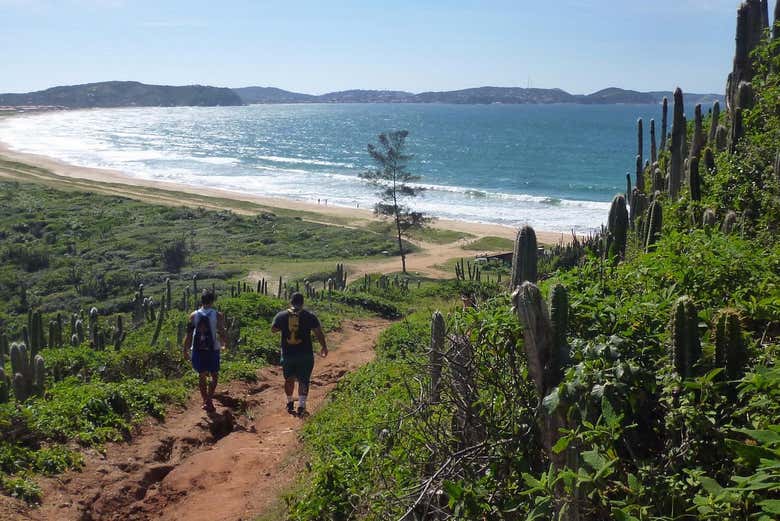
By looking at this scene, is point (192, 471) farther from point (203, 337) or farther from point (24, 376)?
point (24, 376)

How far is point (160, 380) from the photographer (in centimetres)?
1098

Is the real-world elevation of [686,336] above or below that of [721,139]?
below

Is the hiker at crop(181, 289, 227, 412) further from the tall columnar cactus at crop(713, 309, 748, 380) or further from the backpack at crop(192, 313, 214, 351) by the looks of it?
the tall columnar cactus at crop(713, 309, 748, 380)

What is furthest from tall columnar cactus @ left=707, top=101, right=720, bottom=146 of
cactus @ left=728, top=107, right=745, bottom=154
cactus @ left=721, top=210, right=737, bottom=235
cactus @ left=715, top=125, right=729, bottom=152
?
cactus @ left=721, top=210, right=737, bottom=235

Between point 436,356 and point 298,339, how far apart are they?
4.33m

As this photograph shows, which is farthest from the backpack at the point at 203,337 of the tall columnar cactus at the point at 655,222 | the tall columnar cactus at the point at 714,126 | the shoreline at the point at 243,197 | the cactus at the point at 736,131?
the shoreline at the point at 243,197

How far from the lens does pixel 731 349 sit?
4500 mm

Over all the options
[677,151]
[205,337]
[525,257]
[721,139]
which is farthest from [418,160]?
[525,257]

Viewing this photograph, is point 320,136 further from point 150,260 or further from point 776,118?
point 776,118

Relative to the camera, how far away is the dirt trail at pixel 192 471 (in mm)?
7312

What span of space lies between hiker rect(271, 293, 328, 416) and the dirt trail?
22.3 inches

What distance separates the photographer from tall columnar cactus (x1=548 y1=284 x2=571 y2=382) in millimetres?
4672

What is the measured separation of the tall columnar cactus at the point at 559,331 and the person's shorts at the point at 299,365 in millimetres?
5572

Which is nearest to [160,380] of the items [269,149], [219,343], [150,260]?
[219,343]
